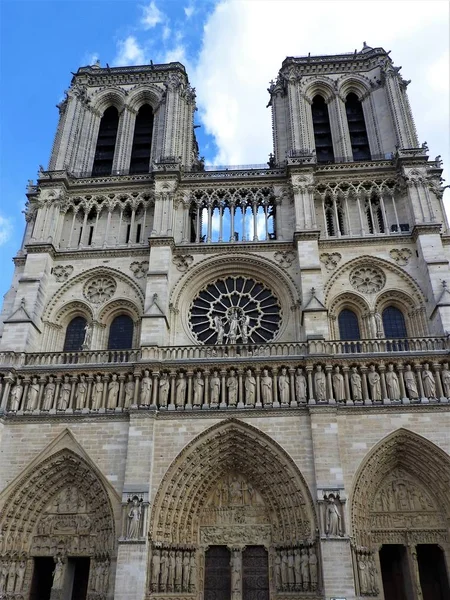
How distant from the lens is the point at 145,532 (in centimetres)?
1284

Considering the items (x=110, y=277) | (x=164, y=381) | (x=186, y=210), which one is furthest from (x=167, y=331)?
(x=186, y=210)

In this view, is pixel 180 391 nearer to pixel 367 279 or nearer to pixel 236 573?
pixel 236 573

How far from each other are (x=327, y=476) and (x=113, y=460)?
5.55 metres

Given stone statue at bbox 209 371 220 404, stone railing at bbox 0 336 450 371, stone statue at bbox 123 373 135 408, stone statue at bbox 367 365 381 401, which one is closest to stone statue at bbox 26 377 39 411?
stone railing at bbox 0 336 450 371

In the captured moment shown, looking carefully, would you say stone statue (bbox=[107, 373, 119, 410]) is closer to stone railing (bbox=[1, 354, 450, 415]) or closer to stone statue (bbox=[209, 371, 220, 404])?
stone railing (bbox=[1, 354, 450, 415])

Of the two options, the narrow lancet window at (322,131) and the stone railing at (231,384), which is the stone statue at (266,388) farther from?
the narrow lancet window at (322,131)

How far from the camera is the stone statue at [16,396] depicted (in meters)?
14.9

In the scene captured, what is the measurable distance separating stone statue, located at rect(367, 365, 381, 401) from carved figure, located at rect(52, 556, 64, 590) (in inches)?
364

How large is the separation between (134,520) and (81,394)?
3.86m

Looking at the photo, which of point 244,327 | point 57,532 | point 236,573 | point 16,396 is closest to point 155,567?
point 236,573

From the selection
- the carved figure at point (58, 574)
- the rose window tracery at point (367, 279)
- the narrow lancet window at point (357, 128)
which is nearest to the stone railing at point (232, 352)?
the rose window tracery at point (367, 279)

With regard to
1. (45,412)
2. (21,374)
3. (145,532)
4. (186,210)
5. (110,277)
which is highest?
(186,210)

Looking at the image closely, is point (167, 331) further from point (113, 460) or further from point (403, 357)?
point (403, 357)

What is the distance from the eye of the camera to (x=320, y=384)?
1436 centimetres
